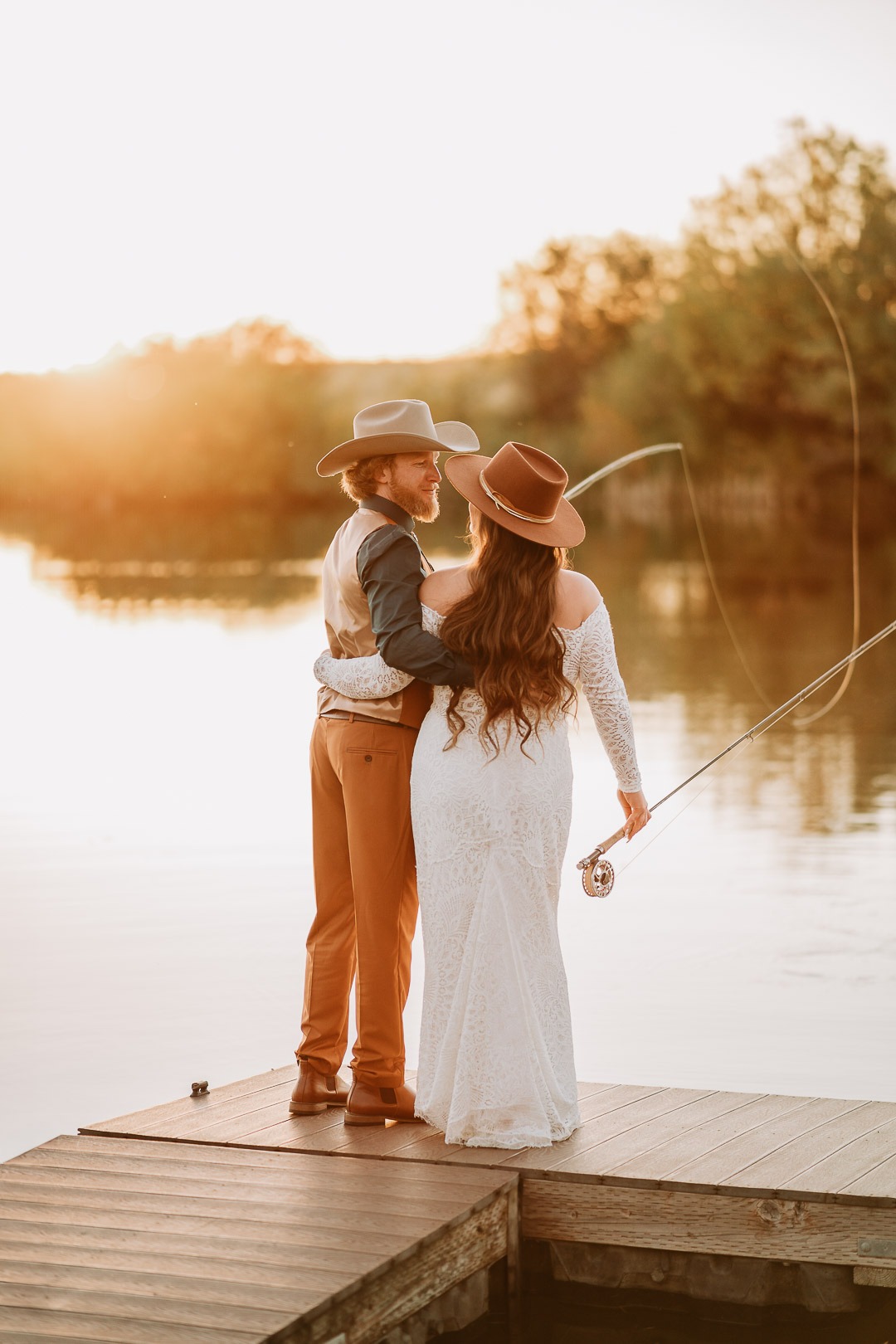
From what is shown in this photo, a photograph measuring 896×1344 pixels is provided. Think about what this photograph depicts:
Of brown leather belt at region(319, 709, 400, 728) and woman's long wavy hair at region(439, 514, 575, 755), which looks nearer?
woman's long wavy hair at region(439, 514, 575, 755)

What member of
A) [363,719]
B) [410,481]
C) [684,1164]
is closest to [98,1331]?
[684,1164]

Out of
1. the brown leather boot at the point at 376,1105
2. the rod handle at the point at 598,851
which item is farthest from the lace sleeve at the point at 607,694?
the brown leather boot at the point at 376,1105

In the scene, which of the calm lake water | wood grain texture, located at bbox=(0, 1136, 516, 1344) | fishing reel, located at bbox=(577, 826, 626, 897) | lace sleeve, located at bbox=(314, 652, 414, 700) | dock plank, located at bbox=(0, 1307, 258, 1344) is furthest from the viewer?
the calm lake water

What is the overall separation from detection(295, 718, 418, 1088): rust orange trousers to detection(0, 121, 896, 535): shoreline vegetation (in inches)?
1878

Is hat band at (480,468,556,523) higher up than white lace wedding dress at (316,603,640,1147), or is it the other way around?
hat band at (480,468,556,523)

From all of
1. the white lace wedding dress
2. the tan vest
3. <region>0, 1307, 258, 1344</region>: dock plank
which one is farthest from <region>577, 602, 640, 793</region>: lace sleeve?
<region>0, 1307, 258, 1344</region>: dock plank

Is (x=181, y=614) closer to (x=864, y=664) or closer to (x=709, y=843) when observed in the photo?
(x=864, y=664)

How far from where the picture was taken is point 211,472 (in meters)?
98.4

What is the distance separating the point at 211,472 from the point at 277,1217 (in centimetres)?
9592

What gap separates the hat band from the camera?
14.2ft

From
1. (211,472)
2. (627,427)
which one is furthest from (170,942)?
(211,472)

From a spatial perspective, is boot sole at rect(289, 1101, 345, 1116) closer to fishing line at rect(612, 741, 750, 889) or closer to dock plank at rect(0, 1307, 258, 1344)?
dock plank at rect(0, 1307, 258, 1344)

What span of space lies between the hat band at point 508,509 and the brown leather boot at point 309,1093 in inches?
59.8

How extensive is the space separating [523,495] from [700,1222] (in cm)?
169
